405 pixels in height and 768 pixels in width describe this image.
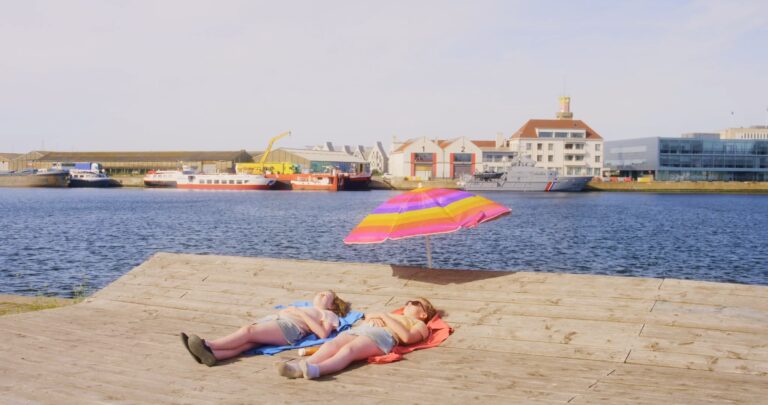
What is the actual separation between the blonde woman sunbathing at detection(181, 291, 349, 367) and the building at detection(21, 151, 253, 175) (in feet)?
414

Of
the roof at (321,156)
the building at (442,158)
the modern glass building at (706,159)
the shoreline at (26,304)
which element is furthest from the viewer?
the roof at (321,156)

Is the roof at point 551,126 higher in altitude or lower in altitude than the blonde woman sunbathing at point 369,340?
higher

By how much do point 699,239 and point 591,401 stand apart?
120ft

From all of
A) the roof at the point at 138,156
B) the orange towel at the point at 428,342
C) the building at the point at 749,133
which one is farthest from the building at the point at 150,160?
the orange towel at the point at 428,342

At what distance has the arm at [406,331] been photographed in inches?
293

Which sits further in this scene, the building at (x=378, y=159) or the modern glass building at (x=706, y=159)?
the building at (x=378, y=159)

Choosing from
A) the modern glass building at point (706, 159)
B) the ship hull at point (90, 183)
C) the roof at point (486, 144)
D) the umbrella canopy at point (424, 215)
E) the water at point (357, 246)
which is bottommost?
the water at point (357, 246)

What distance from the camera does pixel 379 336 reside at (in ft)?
23.5

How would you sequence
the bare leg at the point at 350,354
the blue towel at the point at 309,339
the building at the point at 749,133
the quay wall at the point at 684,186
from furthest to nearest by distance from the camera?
the building at the point at 749,133 < the quay wall at the point at 684,186 < the blue towel at the point at 309,339 < the bare leg at the point at 350,354

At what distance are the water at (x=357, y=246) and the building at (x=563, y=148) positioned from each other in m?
65.0

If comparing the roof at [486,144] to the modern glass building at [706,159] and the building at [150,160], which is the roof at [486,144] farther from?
the building at [150,160]

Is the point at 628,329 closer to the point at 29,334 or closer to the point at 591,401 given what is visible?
the point at 591,401

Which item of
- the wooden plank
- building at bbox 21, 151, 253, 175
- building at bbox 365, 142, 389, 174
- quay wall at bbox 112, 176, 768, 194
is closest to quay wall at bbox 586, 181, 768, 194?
quay wall at bbox 112, 176, 768, 194

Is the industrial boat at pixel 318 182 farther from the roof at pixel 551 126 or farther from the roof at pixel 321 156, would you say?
the roof at pixel 551 126
